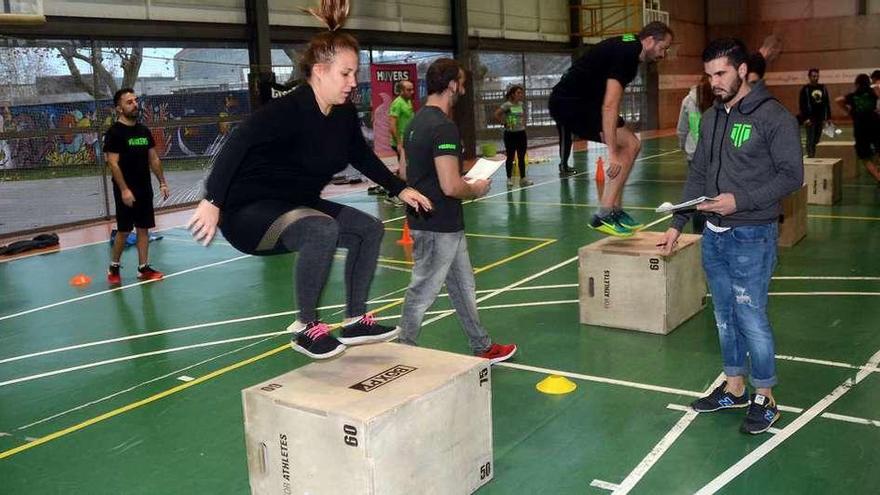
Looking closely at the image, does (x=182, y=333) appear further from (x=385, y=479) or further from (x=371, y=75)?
(x=371, y=75)

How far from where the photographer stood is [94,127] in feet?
45.3

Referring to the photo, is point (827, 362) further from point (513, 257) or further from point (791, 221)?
point (513, 257)

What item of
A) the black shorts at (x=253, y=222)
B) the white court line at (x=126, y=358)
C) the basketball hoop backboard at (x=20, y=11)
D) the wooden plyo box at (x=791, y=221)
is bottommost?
the white court line at (x=126, y=358)

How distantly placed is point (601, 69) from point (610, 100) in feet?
1.00

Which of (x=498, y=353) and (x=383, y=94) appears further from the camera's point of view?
(x=383, y=94)

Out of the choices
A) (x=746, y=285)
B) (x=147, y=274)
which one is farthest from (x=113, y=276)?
(x=746, y=285)

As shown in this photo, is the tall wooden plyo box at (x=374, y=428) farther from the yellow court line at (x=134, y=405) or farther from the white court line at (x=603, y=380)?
the yellow court line at (x=134, y=405)

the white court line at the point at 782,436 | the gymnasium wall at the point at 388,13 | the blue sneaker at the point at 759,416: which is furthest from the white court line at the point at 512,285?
the gymnasium wall at the point at 388,13

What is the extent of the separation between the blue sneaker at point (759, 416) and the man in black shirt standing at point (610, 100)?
7.72 feet

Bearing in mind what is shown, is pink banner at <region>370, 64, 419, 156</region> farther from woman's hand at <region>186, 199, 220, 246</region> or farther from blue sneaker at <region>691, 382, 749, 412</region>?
woman's hand at <region>186, 199, 220, 246</region>

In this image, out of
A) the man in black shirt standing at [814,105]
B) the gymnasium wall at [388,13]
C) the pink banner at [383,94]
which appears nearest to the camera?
the gymnasium wall at [388,13]

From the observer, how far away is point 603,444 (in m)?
4.54

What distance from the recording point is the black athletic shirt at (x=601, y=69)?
21.0ft

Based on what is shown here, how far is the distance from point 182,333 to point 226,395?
1786 mm
